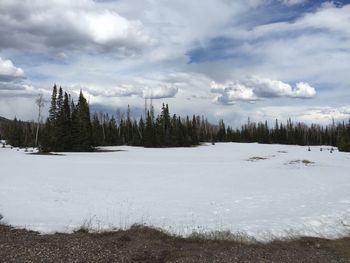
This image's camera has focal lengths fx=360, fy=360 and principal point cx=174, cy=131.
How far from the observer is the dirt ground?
29.3 ft

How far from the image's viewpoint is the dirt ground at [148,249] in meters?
8.93

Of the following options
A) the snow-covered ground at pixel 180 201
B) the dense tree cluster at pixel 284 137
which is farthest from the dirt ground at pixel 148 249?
the dense tree cluster at pixel 284 137

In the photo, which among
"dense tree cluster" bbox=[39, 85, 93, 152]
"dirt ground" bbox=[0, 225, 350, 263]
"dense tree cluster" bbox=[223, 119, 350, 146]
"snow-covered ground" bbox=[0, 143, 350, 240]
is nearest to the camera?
"dirt ground" bbox=[0, 225, 350, 263]

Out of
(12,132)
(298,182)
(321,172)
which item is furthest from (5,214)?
(12,132)

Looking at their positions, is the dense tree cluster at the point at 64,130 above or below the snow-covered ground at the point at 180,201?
above

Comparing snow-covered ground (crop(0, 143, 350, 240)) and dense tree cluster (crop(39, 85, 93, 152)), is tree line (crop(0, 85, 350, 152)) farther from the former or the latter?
snow-covered ground (crop(0, 143, 350, 240))

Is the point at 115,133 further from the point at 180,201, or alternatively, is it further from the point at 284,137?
the point at 180,201

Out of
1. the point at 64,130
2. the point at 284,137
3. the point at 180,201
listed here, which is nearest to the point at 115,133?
the point at 64,130

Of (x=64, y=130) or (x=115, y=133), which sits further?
(x=115, y=133)

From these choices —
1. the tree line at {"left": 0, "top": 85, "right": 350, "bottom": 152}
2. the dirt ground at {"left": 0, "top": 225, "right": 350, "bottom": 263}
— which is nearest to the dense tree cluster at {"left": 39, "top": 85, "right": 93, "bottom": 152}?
the tree line at {"left": 0, "top": 85, "right": 350, "bottom": 152}

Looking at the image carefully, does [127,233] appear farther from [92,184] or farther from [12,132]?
[12,132]

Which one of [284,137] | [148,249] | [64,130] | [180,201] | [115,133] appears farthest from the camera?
[284,137]

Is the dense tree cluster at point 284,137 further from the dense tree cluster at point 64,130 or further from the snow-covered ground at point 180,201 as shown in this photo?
the snow-covered ground at point 180,201

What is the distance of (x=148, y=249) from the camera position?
9.73 meters
